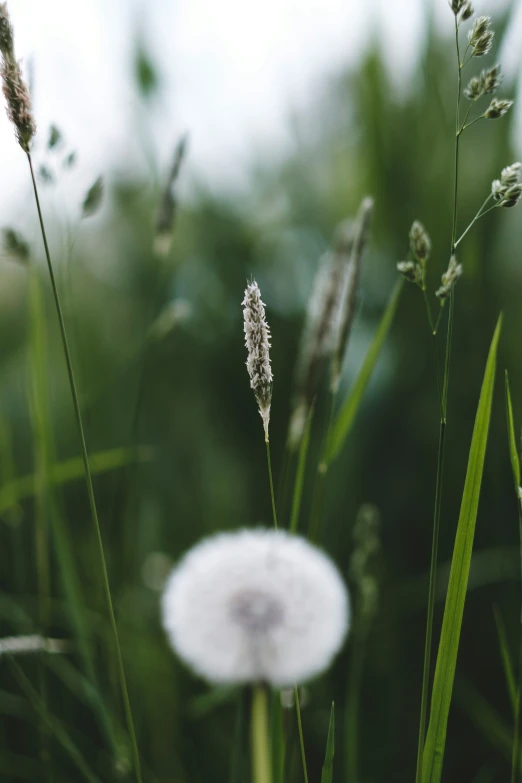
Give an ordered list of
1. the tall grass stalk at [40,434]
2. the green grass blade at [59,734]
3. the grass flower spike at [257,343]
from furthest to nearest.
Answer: the tall grass stalk at [40,434]
the green grass blade at [59,734]
the grass flower spike at [257,343]

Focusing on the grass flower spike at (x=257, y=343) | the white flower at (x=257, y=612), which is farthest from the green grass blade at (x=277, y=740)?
the grass flower spike at (x=257, y=343)

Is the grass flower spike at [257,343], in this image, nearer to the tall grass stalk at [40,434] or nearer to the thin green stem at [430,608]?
the thin green stem at [430,608]

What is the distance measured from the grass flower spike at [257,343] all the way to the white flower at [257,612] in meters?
0.07

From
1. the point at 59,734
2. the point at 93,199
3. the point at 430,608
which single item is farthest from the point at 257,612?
the point at 93,199

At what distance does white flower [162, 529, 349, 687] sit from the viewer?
326mm

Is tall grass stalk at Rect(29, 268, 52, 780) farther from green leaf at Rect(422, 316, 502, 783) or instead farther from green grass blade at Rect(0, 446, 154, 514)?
green leaf at Rect(422, 316, 502, 783)

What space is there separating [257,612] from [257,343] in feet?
0.47

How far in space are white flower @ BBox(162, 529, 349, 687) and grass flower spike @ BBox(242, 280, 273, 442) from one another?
2.8 inches

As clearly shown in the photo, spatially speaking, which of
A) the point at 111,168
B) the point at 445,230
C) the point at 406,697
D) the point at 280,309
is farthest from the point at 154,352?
the point at 406,697

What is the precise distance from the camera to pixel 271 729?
0.40 m

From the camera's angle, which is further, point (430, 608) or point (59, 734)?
point (59, 734)

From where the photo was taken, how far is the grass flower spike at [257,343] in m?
0.31

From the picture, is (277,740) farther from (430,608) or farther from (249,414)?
(249,414)

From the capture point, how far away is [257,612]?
0.34 meters
